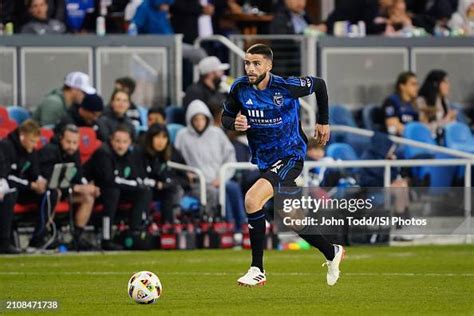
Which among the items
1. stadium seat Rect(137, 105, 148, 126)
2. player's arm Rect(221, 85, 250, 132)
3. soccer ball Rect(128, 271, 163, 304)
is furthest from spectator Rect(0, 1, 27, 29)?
soccer ball Rect(128, 271, 163, 304)

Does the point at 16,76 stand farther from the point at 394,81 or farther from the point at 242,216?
the point at 394,81

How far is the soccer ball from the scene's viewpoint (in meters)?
12.6

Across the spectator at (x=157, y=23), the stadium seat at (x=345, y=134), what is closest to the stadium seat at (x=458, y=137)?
the stadium seat at (x=345, y=134)

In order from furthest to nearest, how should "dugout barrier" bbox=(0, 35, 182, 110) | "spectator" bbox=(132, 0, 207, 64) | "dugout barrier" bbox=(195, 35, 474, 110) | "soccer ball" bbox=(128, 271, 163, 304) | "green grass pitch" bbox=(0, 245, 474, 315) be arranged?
1. "dugout barrier" bbox=(195, 35, 474, 110)
2. "spectator" bbox=(132, 0, 207, 64)
3. "dugout barrier" bbox=(0, 35, 182, 110)
4. "soccer ball" bbox=(128, 271, 163, 304)
5. "green grass pitch" bbox=(0, 245, 474, 315)

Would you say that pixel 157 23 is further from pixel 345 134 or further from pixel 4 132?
pixel 4 132

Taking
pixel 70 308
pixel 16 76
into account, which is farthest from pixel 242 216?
pixel 70 308

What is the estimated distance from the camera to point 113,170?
818 inches

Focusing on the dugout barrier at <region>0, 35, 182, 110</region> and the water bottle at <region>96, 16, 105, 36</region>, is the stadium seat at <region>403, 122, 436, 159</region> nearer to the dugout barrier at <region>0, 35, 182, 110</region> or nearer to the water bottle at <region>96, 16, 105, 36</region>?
the dugout barrier at <region>0, 35, 182, 110</region>

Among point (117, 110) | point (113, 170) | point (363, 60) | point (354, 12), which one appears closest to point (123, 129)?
point (113, 170)

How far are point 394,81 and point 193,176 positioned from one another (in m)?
4.86

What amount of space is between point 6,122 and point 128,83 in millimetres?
2372

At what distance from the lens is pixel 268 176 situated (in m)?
13.9

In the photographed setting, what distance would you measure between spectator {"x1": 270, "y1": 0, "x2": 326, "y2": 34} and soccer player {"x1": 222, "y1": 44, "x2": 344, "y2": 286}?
35.5 feet

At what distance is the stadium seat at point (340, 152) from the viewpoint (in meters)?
22.6
